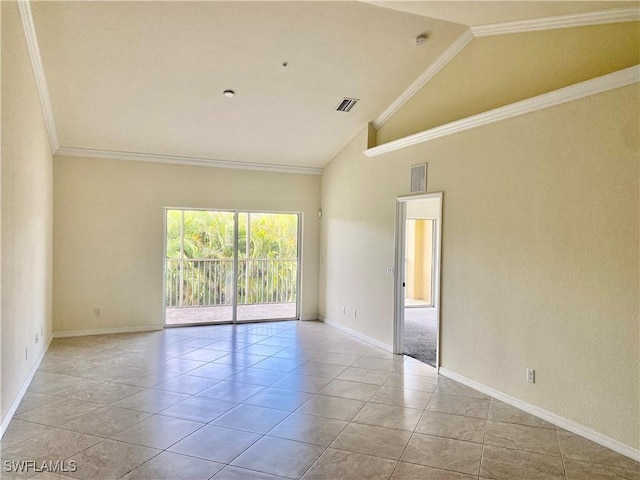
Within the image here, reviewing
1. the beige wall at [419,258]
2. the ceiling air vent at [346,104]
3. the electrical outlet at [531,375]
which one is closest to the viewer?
the electrical outlet at [531,375]

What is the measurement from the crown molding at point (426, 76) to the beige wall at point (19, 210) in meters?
3.91

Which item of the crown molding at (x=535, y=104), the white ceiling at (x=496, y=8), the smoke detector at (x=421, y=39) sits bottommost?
the crown molding at (x=535, y=104)

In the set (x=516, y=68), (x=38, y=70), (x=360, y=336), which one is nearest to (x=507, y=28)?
(x=516, y=68)

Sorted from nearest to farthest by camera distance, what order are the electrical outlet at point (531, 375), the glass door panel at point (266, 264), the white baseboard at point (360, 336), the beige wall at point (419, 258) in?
the electrical outlet at point (531, 375)
the white baseboard at point (360, 336)
the glass door panel at point (266, 264)
the beige wall at point (419, 258)

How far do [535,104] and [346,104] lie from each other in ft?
8.03

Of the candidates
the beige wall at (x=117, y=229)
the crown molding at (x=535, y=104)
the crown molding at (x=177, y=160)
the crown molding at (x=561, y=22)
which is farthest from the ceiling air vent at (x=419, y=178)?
the beige wall at (x=117, y=229)

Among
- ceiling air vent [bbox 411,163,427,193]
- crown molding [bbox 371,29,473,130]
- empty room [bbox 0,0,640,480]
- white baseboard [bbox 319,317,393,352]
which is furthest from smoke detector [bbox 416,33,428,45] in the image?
white baseboard [bbox 319,317,393,352]

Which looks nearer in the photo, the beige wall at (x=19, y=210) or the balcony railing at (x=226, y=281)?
the beige wall at (x=19, y=210)

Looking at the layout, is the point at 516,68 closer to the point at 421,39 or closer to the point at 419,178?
the point at 421,39

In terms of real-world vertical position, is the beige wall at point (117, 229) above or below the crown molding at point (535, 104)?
below

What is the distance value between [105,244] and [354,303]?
3837 millimetres

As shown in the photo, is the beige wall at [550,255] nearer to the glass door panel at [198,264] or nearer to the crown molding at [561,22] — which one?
the crown molding at [561,22]

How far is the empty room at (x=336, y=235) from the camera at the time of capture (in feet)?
9.47

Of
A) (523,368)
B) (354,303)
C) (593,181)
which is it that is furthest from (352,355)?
(593,181)
